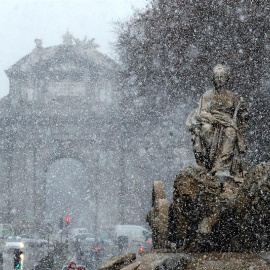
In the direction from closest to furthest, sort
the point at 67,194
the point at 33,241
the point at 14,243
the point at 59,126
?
the point at 14,243, the point at 33,241, the point at 59,126, the point at 67,194

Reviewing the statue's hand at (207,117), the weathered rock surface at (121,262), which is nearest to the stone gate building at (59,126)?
the statue's hand at (207,117)

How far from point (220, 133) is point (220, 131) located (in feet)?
0.08

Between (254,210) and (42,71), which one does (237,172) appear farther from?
(42,71)

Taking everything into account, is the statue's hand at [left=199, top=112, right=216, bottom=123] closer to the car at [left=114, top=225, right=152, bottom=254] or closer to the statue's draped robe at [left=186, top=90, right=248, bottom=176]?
the statue's draped robe at [left=186, top=90, right=248, bottom=176]

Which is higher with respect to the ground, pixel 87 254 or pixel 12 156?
pixel 12 156

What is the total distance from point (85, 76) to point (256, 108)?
35.2m

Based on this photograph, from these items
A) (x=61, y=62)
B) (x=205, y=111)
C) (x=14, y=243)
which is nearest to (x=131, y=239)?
(x=14, y=243)

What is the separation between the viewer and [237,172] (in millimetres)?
8453

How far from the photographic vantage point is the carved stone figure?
8445mm

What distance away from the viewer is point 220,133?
854 cm

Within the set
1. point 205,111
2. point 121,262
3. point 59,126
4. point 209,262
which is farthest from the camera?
point 59,126

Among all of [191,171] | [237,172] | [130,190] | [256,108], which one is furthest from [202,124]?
[130,190]

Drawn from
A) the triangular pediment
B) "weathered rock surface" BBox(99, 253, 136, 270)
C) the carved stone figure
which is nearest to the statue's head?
the carved stone figure

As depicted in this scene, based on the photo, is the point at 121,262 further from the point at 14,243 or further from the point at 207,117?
the point at 14,243
